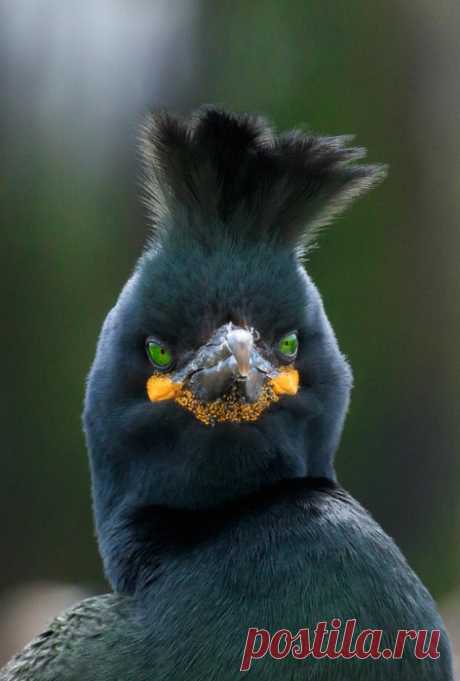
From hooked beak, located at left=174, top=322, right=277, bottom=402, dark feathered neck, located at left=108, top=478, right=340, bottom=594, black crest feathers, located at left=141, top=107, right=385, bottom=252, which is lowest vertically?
dark feathered neck, located at left=108, top=478, right=340, bottom=594

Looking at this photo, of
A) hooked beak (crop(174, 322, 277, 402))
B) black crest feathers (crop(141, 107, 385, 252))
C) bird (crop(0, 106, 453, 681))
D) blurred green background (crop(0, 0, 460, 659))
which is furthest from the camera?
blurred green background (crop(0, 0, 460, 659))

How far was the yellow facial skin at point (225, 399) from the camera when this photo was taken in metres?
3.72

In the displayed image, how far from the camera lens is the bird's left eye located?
3947mm

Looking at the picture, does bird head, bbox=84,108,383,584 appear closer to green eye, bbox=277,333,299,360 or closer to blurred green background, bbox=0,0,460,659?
green eye, bbox=277,333,299,360

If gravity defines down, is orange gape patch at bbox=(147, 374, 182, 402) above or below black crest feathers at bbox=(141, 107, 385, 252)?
below

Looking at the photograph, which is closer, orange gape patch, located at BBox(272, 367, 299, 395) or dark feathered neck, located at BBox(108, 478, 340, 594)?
dark feathered neck, located at BBox(108, 478, 340, 594)

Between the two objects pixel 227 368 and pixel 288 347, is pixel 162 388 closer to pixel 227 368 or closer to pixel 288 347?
pixel 227 368

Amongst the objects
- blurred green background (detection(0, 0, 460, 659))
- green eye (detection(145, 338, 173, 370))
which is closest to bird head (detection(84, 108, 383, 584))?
green eye (detection(145, 338, 173, 370))

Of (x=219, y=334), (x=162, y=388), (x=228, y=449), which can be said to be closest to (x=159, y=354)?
(x=162, y=388)

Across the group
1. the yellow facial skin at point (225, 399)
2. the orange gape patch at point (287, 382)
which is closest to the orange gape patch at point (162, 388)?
the yellow facial skin at point (225, 399)

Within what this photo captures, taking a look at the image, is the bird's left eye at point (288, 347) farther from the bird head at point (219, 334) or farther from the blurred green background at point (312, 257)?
the blurred green background at point (312, 257)

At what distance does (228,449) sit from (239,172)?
0.96m

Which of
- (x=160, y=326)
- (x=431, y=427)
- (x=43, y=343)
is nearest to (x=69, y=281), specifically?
(x=43, y=343)

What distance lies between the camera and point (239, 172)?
3949 millimetres
